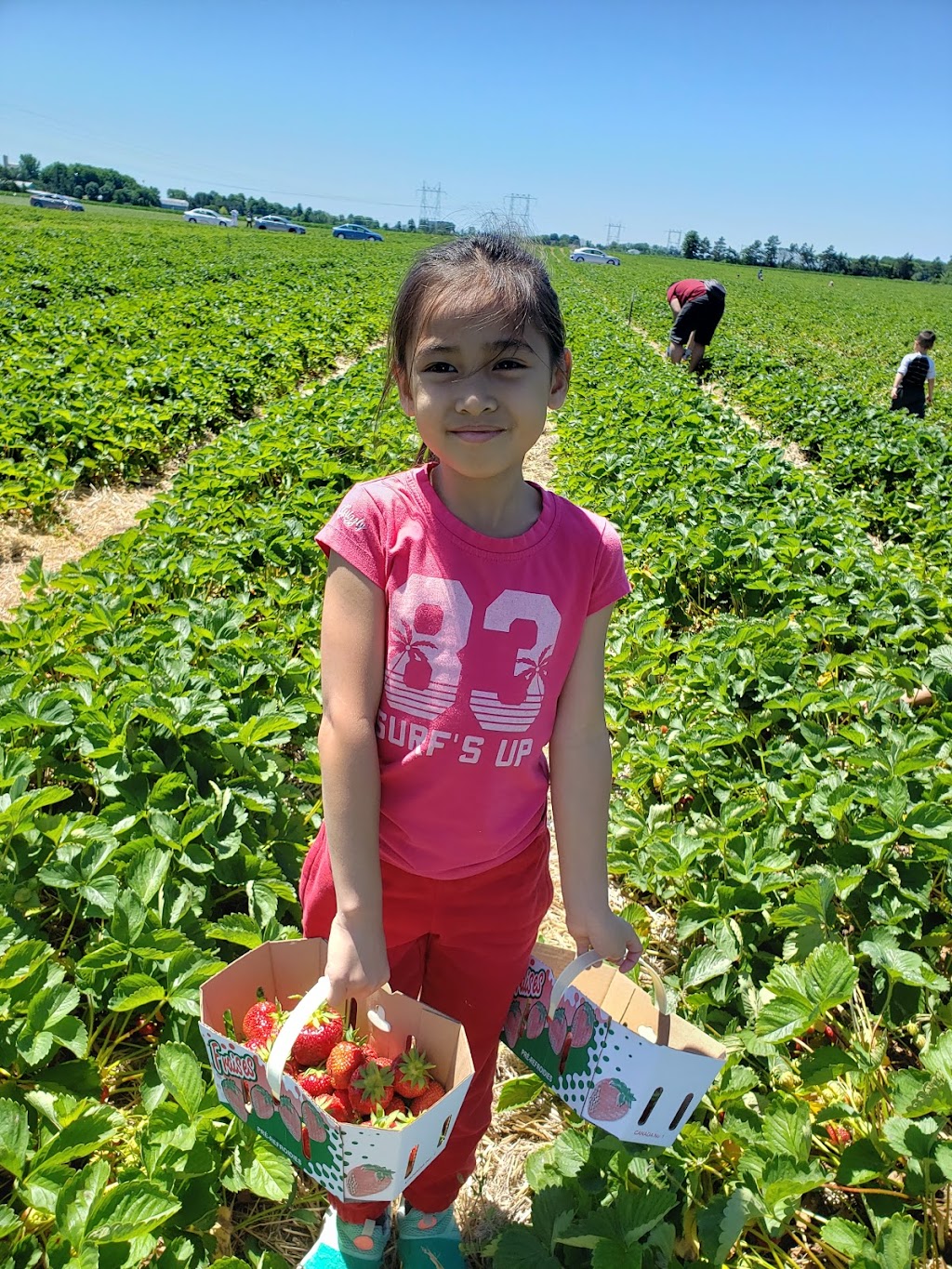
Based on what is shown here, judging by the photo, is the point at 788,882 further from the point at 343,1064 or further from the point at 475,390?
the point at 475,390

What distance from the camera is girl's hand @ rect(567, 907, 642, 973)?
5.00 ft

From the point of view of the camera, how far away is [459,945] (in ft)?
5.05

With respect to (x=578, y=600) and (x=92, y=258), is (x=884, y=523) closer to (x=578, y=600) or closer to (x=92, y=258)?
(x=578, y=600)

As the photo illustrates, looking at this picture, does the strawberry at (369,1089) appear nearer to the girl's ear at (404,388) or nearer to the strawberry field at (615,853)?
the strawberry field at (615,853)

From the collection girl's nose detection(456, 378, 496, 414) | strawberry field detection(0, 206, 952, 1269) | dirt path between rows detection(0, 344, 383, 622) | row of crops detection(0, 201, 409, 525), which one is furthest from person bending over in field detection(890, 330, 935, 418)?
girl's nose detection(456, 378, 496, 414)

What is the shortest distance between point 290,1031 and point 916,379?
12758 mm

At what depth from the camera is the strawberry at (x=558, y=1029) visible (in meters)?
1.58

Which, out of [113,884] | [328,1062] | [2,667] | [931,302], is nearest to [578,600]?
[328,1062]

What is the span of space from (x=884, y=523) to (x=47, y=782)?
21.9 ft

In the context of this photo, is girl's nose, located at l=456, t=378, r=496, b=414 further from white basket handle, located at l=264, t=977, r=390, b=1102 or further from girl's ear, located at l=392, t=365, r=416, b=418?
white basket handle, located at l=264, t=977, r=390, b=1102

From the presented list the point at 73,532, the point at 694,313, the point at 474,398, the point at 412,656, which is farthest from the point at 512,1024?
the point at 694,313

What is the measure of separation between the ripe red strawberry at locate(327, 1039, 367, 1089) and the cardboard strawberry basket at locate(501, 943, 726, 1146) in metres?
0.37

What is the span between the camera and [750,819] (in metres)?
3.01

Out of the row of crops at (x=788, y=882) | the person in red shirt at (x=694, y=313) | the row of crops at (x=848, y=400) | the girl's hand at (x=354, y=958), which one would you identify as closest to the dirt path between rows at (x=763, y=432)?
the row of crops at (x=848, y=400)
